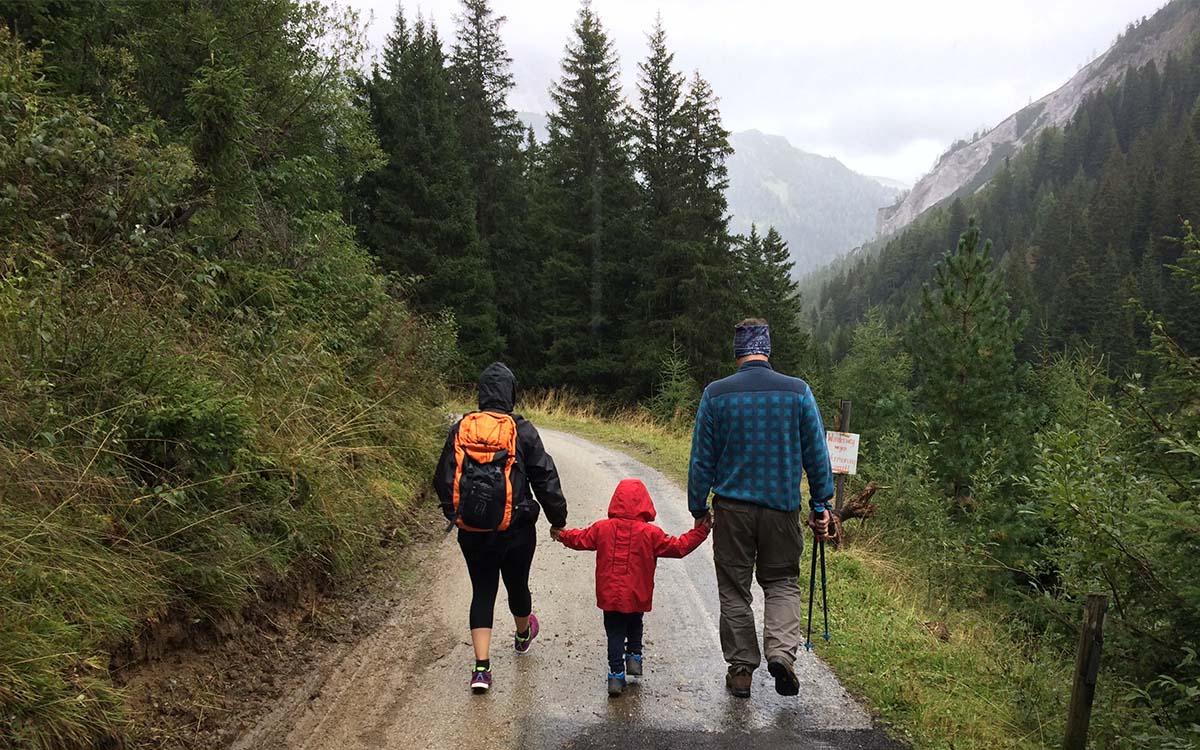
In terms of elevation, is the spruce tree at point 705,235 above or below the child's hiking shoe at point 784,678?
above

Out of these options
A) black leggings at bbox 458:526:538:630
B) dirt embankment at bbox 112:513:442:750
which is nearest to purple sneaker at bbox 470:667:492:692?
black leggings at bbox 458:526:538:630

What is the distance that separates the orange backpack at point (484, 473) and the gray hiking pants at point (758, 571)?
1298 millimetres

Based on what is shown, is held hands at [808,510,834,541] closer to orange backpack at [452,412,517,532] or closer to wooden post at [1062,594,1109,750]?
wooden post at [1062,594,1109,750]

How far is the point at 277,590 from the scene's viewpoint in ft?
14.6

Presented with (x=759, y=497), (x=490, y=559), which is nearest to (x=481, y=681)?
(x=490, y=559)

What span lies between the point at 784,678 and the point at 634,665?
3.00 ft

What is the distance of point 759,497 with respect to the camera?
12.5 feet

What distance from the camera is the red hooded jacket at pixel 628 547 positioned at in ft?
12.8

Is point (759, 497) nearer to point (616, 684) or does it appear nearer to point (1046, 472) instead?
point (616, 684)

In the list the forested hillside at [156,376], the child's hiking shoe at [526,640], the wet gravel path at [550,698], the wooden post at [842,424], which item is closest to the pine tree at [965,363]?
the wooden post at [842,424]

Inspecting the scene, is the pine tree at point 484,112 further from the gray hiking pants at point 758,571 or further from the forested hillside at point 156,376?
the gray hiking pants at point 758,571

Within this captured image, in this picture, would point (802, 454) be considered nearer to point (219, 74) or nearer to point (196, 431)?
point (196, 431)

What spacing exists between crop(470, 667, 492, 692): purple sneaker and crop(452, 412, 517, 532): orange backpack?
858 millimetres

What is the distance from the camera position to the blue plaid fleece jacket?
381 centimetres
